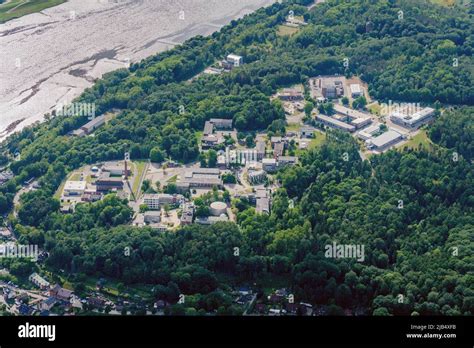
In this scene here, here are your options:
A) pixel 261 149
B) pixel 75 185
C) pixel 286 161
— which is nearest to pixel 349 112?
pixel 261 149

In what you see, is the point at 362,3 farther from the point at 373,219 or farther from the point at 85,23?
the point at 373,219

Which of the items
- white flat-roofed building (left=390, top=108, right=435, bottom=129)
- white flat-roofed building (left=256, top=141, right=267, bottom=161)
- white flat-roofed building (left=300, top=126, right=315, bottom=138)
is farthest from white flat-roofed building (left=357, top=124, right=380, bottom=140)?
white flat-roofed building (left=256, top=141, right=267, bottom=161)

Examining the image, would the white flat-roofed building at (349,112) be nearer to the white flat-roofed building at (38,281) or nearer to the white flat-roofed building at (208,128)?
the white flat-roofed building at (208,128)

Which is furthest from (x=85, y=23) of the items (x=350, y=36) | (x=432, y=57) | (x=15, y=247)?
(x=15, y=247)

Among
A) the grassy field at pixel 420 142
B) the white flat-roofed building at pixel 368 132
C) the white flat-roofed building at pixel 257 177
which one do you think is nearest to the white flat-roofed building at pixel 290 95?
the white flat-roofed building at pixel 368 132

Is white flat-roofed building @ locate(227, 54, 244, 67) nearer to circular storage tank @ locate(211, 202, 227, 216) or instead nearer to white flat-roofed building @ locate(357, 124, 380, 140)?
white flat-roofed building @ locate(357, 124, 380, 140)

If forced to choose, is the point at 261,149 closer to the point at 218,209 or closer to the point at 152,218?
the point at 218,209
